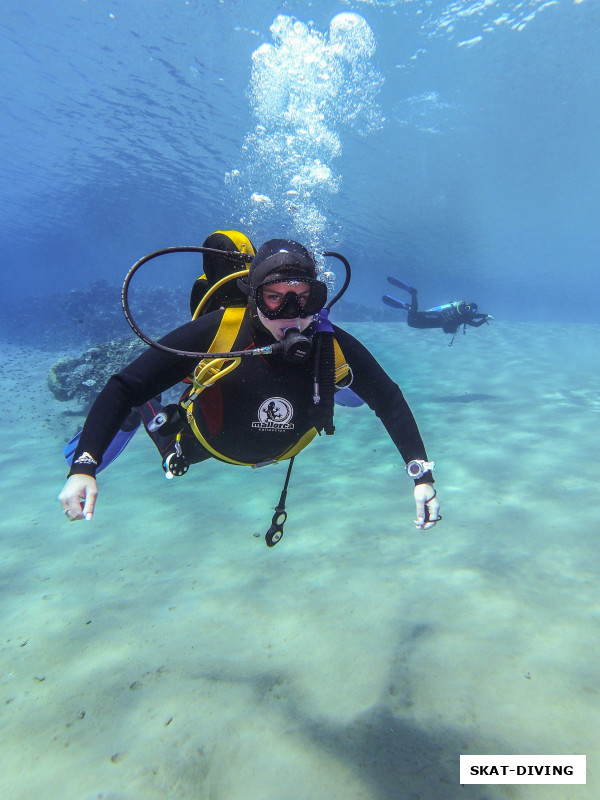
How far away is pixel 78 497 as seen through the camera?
2.24m

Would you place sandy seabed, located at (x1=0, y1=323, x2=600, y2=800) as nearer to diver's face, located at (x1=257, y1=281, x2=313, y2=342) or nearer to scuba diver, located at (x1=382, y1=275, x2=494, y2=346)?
diver's face, located at (x1=257, y1=281, x2=313, y2=342)

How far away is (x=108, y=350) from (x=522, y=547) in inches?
550

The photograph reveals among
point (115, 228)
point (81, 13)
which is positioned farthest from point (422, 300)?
point (81, 13)

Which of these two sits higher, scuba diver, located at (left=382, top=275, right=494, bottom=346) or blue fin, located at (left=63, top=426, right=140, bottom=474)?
scuba diver, located at (left=382, top=275, right=494, bottom=346)

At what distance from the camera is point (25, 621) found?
10.3 feet

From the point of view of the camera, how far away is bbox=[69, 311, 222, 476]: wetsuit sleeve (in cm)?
243

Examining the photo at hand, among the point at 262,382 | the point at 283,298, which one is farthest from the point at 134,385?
the point at 283,298

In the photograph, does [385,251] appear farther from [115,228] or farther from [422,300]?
[422,300]

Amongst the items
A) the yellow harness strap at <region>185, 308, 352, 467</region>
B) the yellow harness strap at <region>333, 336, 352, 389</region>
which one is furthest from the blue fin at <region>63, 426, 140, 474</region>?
the yellow harness strap at <region>333, 336, 352, 389</region>

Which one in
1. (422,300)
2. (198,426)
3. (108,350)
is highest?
(422,300)

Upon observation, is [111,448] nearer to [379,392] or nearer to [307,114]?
[379,392]

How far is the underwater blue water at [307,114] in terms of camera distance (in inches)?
699

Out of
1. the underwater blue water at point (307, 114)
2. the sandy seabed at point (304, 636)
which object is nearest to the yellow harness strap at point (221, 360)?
the sandy seabed at point (304, 636)

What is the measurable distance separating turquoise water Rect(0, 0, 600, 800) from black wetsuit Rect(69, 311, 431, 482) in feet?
4.27
